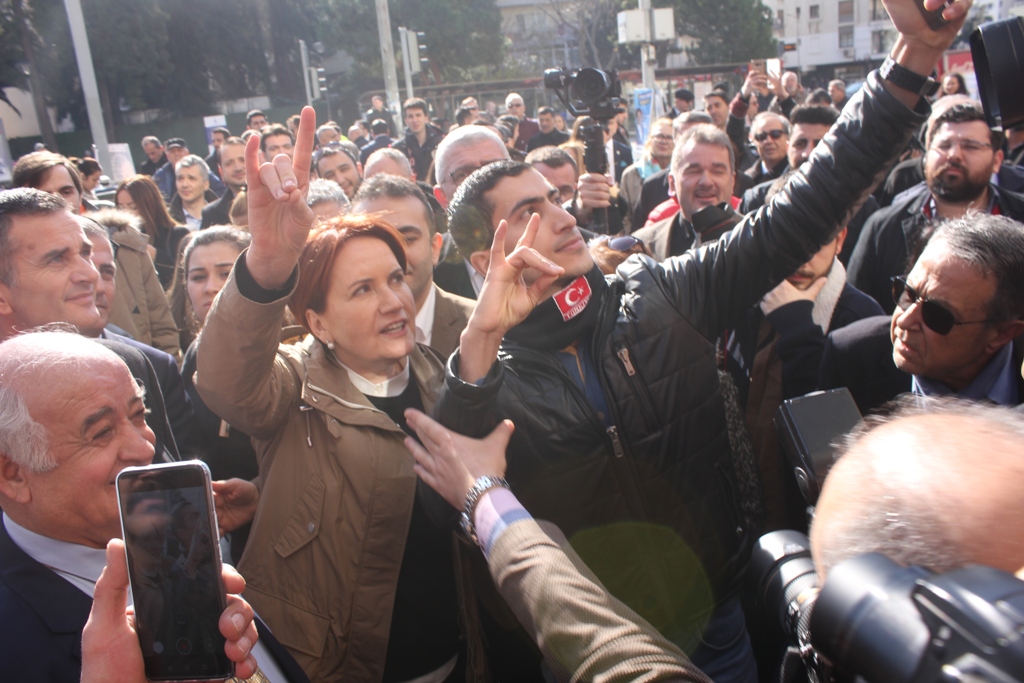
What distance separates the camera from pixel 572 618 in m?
1.32

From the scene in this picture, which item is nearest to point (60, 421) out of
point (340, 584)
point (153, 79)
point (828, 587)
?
point (340, 584)

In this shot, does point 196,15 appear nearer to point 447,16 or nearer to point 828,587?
point 447,16

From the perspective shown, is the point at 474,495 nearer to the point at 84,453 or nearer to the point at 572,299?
the point at 572,299

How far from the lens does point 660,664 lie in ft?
3.99

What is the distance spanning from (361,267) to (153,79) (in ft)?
119

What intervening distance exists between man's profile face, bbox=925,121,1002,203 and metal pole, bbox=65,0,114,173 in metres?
12.0

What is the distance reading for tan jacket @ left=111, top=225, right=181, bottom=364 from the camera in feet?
14.4

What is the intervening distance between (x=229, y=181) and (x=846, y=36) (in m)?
79.1

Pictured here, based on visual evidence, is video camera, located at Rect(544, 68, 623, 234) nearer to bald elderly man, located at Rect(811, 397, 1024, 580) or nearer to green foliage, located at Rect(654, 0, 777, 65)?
bald elderly man, located at Rect(811, 397, 1024, 580)

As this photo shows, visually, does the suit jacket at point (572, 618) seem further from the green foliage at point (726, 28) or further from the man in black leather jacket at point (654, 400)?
the green foliage at point (726, 28)

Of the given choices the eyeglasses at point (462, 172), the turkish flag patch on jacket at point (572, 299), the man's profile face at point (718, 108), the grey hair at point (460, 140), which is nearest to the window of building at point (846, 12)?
the man's profile face at point (718, 108)

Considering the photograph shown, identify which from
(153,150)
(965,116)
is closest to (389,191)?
(965,116)

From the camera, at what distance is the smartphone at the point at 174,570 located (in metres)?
1.32

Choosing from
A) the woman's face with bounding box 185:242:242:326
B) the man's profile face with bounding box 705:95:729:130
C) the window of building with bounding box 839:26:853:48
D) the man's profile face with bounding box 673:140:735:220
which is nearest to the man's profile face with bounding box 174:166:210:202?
the woman's face with bounding box 185:242:242:326
